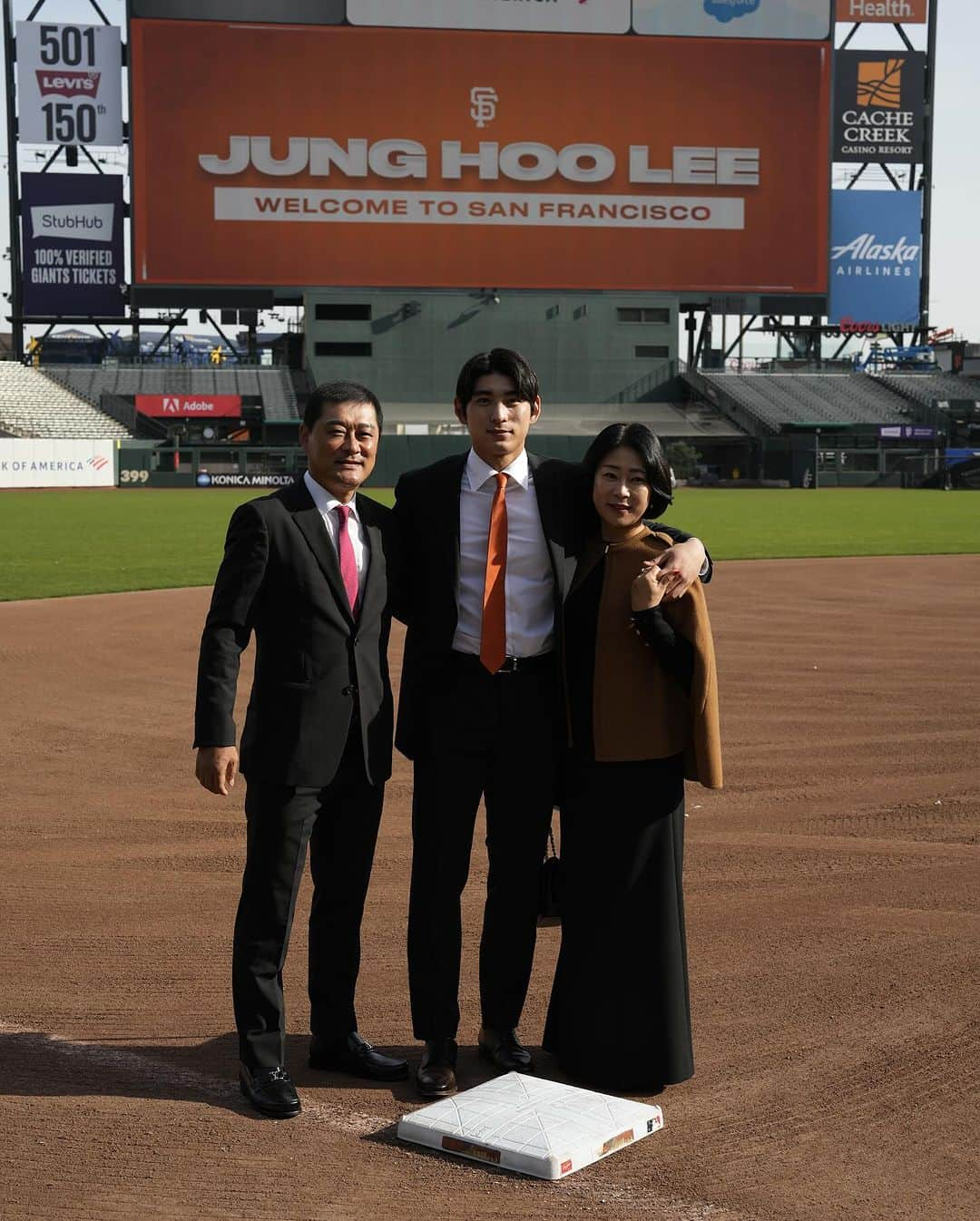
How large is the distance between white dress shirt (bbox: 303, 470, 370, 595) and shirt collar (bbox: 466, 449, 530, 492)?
343mm

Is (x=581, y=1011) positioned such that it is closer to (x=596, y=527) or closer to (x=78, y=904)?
(x=596, y=527)

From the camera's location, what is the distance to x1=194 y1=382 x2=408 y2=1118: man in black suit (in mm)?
4016

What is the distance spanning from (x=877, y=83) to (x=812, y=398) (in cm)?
1488

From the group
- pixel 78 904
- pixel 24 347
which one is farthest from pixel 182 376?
pixel 78 904

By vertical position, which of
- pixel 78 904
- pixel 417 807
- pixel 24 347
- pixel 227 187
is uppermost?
pixel 227 187

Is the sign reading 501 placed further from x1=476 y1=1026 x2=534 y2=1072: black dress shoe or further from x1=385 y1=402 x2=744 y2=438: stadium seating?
x1=476 y1=1026 x2=534 y2=1072: black dress shoe

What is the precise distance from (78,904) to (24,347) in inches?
2552

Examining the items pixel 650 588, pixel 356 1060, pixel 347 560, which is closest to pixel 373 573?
pixel 347 560

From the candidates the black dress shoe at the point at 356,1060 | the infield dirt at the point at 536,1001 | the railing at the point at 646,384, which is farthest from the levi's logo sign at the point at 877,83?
the black dress shoe at the point at 356,1060

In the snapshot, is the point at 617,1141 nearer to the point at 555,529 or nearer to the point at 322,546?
the point at 555,529

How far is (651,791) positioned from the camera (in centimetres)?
422

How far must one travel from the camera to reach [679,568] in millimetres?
4043

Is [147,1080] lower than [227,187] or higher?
lower

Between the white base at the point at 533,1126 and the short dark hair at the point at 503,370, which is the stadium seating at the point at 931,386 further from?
the white base at the point at 533,1126
